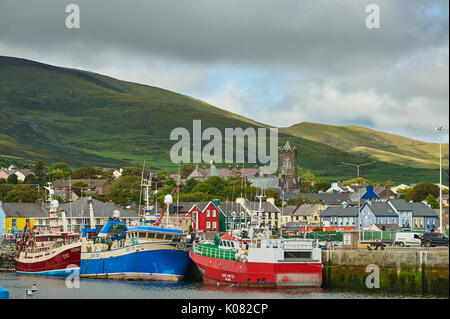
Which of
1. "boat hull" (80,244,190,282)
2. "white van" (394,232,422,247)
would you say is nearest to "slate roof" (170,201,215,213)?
"boat hull" (80,244,190,282)

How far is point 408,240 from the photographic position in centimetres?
7888

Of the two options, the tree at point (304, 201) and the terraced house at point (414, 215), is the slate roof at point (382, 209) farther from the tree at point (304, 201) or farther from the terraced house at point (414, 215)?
the tree at point (304, 201)

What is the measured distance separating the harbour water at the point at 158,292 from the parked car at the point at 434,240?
13.6 m

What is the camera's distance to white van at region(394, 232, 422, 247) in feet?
255

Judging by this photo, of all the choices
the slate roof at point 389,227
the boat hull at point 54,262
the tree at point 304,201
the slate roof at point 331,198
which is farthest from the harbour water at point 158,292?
the slate roof at point 331,198

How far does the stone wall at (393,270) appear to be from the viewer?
61312 millimetres

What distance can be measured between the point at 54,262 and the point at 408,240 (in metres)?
39.6

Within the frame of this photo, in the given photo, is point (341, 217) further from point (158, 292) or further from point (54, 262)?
point (158, 292)

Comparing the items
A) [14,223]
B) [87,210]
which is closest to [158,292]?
[87,210]

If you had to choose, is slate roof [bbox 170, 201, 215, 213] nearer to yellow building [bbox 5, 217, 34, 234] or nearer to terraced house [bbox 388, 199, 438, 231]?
yellow building [bbox 5, 217, 34, 234]
